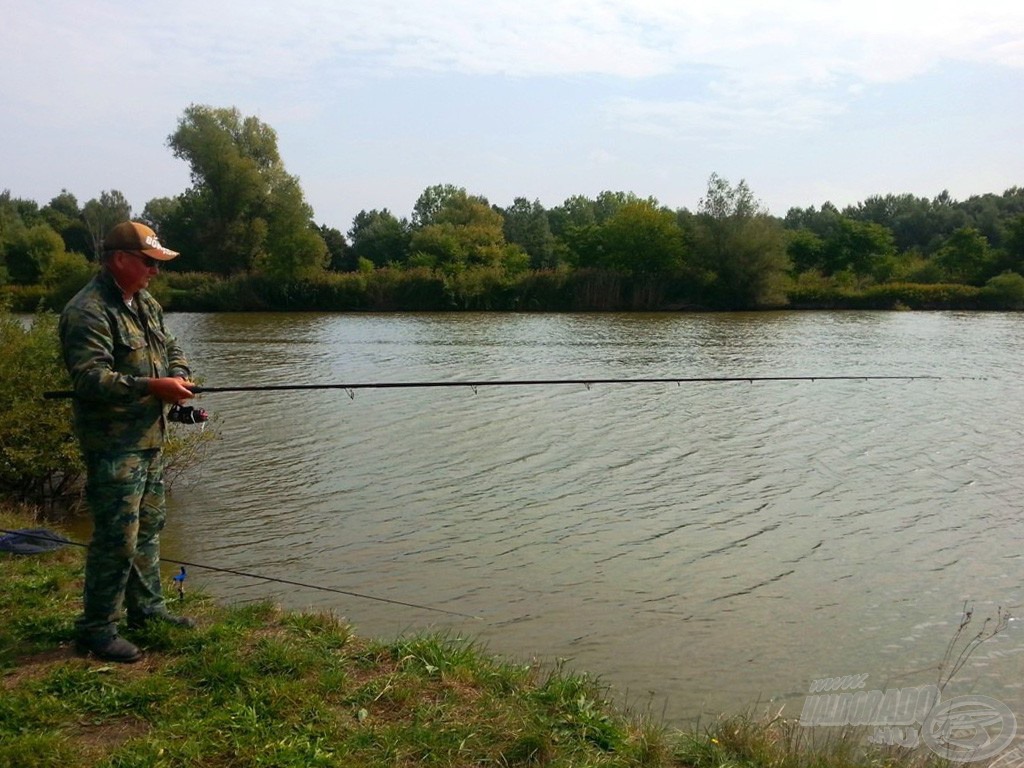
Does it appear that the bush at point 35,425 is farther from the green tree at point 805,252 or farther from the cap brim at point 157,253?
the green tree at point 805,252

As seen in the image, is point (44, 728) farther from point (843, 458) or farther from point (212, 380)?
point (212, 380)

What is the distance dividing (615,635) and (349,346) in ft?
90.6

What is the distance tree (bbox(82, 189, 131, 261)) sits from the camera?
8851cm

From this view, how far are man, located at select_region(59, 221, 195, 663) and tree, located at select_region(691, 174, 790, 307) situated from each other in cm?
5434

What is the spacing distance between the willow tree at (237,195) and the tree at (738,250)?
27.2 m

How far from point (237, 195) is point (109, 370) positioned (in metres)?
64.4

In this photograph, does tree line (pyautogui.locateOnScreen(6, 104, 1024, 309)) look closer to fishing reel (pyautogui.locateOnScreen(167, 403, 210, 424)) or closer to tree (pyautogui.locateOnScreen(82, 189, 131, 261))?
tree (pyautogui.locateOnScreen(82, 189, 131, 261))

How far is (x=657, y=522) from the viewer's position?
1011 cm

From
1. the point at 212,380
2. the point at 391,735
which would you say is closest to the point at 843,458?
the point at 391,735

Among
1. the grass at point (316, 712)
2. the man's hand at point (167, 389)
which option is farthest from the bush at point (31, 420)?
the man's hand at point (167, 389)

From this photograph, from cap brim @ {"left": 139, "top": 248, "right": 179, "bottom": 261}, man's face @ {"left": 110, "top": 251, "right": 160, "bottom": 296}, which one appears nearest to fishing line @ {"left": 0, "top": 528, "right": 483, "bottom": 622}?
man's face @ {"left": 110, "top": 251, "right": 160, "bottom": 296}

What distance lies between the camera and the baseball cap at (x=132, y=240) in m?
4.86

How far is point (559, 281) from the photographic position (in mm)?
58688

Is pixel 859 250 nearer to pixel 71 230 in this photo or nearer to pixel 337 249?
pixel 337 249
